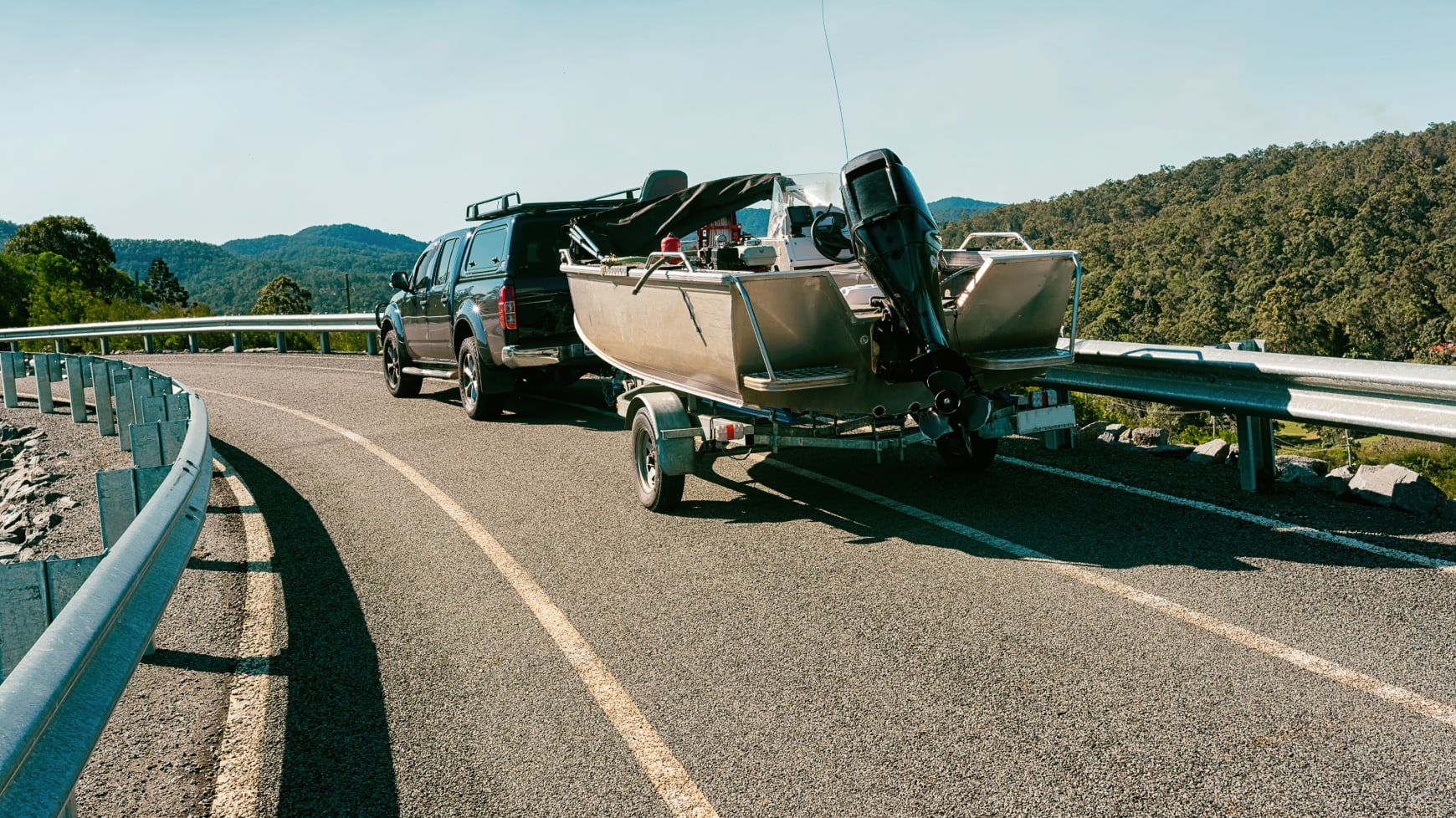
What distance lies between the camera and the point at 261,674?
4.84 metres

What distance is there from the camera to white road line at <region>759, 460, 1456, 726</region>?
12.6ft

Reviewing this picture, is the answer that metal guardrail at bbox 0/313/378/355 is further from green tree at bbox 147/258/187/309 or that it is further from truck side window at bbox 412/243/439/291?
green tree at bbox 147/258/187/309

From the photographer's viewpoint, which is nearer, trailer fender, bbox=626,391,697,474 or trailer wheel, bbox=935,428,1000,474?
trailer fender, bbox=626,391,697,474

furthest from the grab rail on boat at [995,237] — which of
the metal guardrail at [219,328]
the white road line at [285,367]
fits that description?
the metal guardrail at [219,328]

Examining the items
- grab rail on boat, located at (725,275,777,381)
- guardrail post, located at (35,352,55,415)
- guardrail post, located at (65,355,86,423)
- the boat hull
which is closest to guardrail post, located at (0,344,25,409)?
guardrail post, located at (35,352,55,415)

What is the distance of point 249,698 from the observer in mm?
4578

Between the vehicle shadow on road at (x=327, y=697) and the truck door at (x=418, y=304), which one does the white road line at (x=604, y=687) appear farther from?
the truck door at (x=418, y=304)

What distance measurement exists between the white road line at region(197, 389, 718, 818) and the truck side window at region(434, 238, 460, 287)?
611 centimetres

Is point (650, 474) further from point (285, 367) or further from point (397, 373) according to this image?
point (285, 367)

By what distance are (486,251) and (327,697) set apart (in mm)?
8626

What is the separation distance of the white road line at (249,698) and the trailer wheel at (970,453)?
4693 millimetres

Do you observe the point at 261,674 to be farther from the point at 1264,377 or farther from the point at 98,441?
the point at 98,441

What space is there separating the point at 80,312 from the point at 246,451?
44.9 meters

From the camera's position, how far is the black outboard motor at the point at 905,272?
6.54 metres
